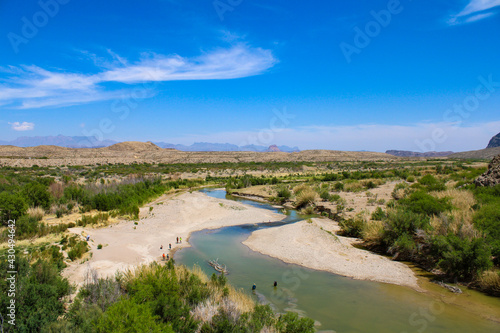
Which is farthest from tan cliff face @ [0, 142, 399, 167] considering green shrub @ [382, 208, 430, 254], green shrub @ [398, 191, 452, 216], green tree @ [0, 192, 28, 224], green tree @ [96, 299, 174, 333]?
green shrub @ [398, 191, 452, 216]

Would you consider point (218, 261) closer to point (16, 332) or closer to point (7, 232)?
point (16, 332)

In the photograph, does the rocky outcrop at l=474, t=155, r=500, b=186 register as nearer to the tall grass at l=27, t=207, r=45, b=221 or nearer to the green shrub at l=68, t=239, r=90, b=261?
the green shrub at l=68, t=239, r=90, b=261

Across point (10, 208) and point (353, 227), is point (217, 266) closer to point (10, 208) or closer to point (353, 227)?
point (353, 227)

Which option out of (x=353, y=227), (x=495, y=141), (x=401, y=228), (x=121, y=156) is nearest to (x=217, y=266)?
(x=401, y=228)

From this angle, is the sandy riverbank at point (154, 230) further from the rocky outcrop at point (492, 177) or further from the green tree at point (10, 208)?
the rocky outcrop at point (492, 177)

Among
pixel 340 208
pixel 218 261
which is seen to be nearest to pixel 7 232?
pixel 218 261
